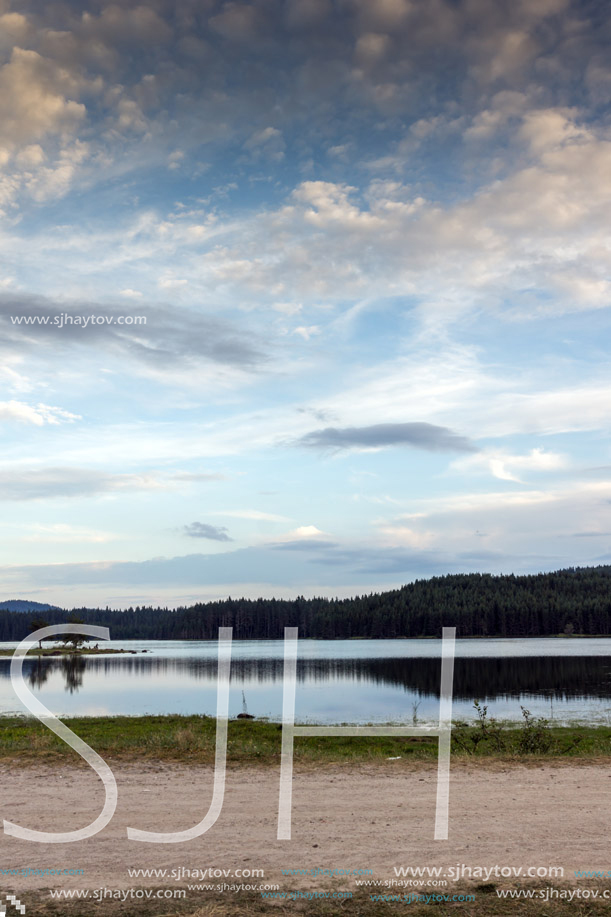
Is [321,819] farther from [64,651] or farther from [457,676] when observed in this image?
[64,651]

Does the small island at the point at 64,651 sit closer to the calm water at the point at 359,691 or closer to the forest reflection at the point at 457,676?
the forest reflection at the point at 457,676

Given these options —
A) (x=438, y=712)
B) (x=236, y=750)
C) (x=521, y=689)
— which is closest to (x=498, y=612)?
(x=521, y=689)

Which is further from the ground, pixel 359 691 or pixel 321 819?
pixel 321 819

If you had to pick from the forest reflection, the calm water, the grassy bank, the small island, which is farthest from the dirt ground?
the small island

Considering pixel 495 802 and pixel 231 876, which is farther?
pixel 495 802

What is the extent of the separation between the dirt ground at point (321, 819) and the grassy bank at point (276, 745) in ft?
5.61

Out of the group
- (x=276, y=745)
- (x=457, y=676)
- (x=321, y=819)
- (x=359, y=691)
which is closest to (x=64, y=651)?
(x=457, y=676)

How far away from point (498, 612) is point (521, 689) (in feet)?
509

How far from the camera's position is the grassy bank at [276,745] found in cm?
1833

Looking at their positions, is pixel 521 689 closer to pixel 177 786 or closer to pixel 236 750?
pixel 236 750

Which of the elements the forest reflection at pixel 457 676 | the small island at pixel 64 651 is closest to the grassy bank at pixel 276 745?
the forest reflection at pixel 457 676

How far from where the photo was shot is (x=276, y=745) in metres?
21.6

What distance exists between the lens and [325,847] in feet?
32.3

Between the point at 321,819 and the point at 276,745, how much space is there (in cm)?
1068
